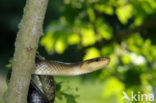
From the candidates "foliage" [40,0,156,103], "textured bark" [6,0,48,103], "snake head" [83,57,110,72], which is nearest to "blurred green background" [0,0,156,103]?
"foliage" [40,0,156,103]

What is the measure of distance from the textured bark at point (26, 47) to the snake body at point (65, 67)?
0.28ft

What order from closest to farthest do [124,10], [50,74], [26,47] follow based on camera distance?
[26,47]
[50,74]
[124,10]

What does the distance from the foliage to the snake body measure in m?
0.91

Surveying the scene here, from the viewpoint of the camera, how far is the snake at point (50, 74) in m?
1.09

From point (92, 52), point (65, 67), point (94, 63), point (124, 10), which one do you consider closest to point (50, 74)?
point (65, 67)

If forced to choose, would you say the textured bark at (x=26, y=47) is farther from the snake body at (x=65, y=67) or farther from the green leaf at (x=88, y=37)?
the green leaf at (x=88, y=37)

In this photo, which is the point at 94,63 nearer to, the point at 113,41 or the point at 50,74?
the point at 50,74

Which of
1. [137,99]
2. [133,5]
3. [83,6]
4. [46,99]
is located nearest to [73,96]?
[46,99]

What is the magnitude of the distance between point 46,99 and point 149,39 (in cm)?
133

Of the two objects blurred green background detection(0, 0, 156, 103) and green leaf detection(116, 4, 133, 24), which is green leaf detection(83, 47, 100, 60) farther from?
green leaf detection(116, 4, 133, 24)

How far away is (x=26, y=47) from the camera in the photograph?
3.03 ft

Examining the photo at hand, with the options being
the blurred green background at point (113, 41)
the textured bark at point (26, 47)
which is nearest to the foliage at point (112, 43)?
the blurred green background at point (113, 41)

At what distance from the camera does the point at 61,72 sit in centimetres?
110

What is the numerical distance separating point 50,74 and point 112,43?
1379 millimetres
